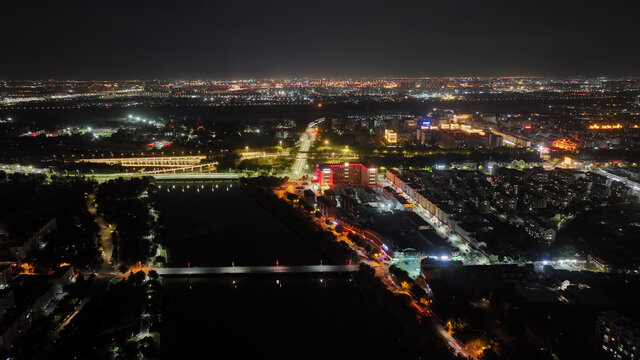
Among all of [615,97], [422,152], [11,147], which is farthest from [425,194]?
[615,97]

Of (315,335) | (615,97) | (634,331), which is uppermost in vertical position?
(615,97)

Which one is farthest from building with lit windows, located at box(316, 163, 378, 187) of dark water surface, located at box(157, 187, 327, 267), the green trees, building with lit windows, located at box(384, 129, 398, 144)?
building with lit windows, located at box(384, 129, 398, 144)

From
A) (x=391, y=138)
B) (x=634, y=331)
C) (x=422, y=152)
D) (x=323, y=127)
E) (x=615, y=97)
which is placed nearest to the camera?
(x=634, y=331)

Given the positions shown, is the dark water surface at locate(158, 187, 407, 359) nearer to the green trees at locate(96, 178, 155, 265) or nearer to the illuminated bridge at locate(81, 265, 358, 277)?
the illuminated bridge at locate(81, 265, 358, 277)

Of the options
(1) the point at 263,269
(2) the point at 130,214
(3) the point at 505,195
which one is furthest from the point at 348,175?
(2) the point at 130,214

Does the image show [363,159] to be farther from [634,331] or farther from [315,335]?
[634,331]

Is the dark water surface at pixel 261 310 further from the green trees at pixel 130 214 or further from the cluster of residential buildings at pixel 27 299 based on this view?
the cluster of residential buildings at pixel 27 299
